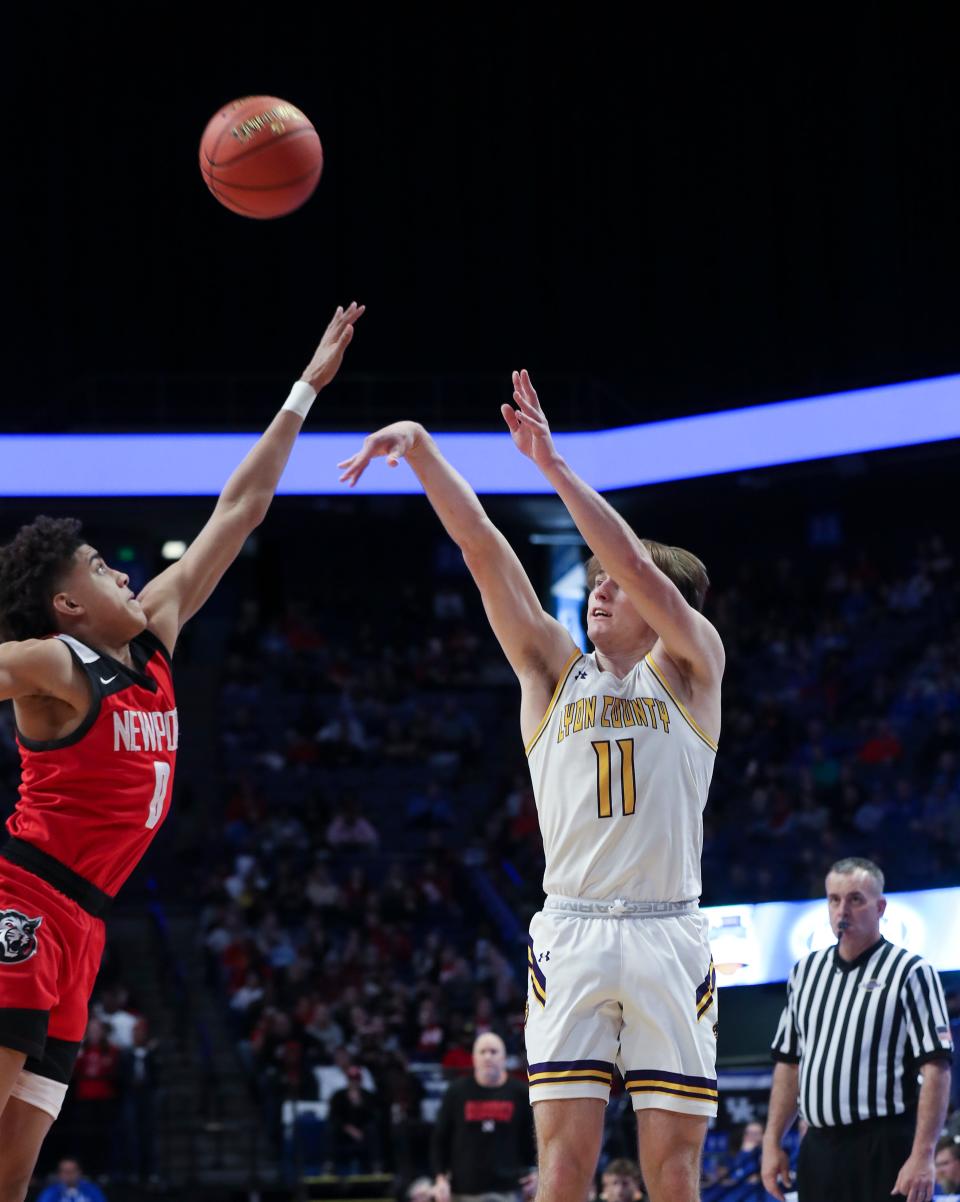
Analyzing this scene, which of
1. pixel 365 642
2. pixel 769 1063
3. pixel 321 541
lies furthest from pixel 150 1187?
pixel 321 541

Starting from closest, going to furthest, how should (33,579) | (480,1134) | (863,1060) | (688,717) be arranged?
1. (33,579)
2. (688,717)
3. (863,1060)
4. (480,1134)

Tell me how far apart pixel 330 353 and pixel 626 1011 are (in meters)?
2.31

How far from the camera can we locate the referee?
22.2 feet

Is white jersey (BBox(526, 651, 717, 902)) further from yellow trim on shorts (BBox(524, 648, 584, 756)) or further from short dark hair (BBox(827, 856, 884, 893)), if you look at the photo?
short dark hair (BBox(827, 856, 884, 893))

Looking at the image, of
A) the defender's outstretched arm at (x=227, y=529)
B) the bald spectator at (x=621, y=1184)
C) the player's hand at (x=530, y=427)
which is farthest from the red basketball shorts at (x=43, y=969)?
the bald spectator at (x=621, y=1184)

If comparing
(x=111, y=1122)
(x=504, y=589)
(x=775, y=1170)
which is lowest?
(x=775, y=1170)

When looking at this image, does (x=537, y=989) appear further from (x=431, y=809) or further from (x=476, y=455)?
(x=431, y=809)

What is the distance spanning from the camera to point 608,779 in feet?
15.7

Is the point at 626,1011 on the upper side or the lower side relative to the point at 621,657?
lower

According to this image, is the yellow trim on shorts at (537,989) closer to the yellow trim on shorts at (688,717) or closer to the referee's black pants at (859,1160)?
the yellow trim on shorts at (688,717)

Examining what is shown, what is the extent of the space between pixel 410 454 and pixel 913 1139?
372 cm

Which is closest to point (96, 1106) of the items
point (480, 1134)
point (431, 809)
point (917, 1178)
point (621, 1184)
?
point (480, 1134)

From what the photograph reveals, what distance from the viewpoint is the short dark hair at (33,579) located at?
4.49 metres

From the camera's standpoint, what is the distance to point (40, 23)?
22172mm
